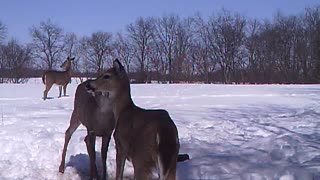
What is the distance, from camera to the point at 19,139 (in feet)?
28.3

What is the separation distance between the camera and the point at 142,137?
15.6 feet

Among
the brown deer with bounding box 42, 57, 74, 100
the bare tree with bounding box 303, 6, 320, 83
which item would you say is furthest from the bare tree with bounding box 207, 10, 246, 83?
the brown deer with bounding box 42, 57, 74, 100

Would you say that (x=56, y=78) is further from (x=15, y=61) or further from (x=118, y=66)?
(x=15, y=61)

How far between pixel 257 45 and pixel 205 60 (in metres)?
8.65

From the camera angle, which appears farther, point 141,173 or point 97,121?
point 97,121

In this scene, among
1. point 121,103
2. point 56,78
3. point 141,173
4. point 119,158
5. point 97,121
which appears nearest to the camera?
point 141,173

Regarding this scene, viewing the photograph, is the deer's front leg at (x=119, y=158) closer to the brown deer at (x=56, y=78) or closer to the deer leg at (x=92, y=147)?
the deer leg at (x=92, y=147)

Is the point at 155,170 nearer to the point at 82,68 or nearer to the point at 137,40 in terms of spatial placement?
the point at 82,68

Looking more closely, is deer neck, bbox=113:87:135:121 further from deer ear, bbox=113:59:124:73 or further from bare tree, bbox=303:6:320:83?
bare tree, bbox=303:6:320:83

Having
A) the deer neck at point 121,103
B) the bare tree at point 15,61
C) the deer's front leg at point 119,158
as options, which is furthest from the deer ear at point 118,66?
the bare tree at point 15,61

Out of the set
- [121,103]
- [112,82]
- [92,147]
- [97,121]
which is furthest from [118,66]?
[92,147]

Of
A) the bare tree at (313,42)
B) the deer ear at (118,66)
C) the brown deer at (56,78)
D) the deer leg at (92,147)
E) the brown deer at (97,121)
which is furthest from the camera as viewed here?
the bare tree at (313,42)

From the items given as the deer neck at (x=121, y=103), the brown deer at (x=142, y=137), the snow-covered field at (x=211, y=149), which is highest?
the deer neck at (x=121, y=103)

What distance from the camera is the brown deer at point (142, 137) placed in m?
4.56
